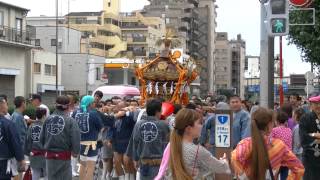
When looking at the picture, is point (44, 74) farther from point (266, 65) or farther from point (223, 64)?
point (223, 64)

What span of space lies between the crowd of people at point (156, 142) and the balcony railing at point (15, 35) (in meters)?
33.8

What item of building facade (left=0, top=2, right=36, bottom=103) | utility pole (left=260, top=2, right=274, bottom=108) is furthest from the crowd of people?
building facade (left=0, top=2, right=36, bottom=103)

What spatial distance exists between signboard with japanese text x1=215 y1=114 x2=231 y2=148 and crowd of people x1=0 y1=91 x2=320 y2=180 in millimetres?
450

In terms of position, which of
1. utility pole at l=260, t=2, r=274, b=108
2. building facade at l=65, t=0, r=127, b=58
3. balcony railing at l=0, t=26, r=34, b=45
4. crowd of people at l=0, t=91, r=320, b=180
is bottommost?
crowd of people at l=0, t=91, r=320, b=180

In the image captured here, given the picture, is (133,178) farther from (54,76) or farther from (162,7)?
(162,7)

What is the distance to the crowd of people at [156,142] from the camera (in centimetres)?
582

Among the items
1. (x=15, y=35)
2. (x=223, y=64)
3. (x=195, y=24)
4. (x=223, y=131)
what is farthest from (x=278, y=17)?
(x=223, y=64)

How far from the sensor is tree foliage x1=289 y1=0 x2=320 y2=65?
2522 cm

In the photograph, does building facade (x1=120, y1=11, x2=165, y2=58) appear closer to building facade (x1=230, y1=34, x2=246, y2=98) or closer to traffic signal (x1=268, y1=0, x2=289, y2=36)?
building facade (x1=230, y1=34, x2=246, y2=98)

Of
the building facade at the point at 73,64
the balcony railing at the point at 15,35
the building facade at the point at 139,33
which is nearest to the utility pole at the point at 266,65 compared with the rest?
the balcony railing at the point at 15,35

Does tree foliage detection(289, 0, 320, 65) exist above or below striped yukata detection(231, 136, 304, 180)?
above

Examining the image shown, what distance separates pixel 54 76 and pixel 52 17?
118ft

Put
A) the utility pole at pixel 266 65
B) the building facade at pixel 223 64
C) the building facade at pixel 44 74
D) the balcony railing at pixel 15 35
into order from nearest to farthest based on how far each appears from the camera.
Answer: the utility pole at pixel 266 65 < the balcony railing at pixel 15 35 < the building facade at pixel 44 74 < the building facade at pixel 223 64

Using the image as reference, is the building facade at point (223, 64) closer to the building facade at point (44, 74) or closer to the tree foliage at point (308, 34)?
the building facade at point (44, 74)
